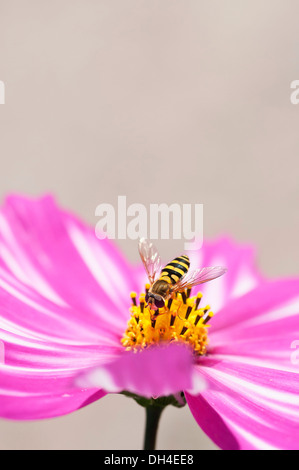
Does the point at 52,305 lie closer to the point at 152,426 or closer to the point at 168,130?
the point at 152,426

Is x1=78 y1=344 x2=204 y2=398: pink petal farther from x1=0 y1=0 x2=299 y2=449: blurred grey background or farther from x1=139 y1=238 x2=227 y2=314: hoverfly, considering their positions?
x1=0 y1=0 x2=299 y2=449: blurred grey background

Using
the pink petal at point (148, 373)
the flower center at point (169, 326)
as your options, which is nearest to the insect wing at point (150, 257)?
the flower center at point (169, 326)

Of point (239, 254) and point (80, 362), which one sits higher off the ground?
point (239, 254)

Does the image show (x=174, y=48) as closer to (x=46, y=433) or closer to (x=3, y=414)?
(x=46, y=433)

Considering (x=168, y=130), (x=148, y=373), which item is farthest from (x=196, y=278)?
(x=168, y=130)

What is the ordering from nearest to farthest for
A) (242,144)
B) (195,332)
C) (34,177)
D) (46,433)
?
(195,332), (46,433), (34,177), (242,144)

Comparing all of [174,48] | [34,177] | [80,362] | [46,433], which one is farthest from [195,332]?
[174,48]

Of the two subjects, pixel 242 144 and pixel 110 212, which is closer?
pixel 110 212
